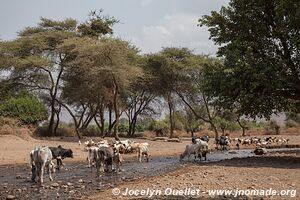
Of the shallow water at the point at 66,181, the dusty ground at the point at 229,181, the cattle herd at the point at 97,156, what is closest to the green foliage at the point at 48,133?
the cattle herd at the point at 97,156

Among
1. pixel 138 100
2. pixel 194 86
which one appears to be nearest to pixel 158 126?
pixel 138 100

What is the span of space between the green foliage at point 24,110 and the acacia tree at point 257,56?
880 inches

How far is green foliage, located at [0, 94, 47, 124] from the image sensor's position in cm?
3944

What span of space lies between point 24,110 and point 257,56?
2550 cm

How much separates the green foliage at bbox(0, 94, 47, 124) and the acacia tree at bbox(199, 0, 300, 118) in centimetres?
2236

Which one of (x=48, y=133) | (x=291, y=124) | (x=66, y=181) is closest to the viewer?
(x=66, y=181)

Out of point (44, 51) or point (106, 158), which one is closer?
point (106, 158)

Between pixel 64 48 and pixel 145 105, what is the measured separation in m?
20.3

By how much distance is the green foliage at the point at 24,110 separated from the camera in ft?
129

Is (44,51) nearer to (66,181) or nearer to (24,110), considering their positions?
(24,110)

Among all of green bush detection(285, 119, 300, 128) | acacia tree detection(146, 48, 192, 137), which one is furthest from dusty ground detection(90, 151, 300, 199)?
green bush detection(285, 119, 300, 128)

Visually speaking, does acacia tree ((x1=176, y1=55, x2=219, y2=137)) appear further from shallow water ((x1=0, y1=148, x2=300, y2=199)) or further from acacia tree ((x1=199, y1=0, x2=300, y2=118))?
shallow water ((x1=0, y1=148, x2=300, y2=199))

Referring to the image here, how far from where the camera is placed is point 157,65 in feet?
172

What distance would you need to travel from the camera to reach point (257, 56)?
73.4 ft
